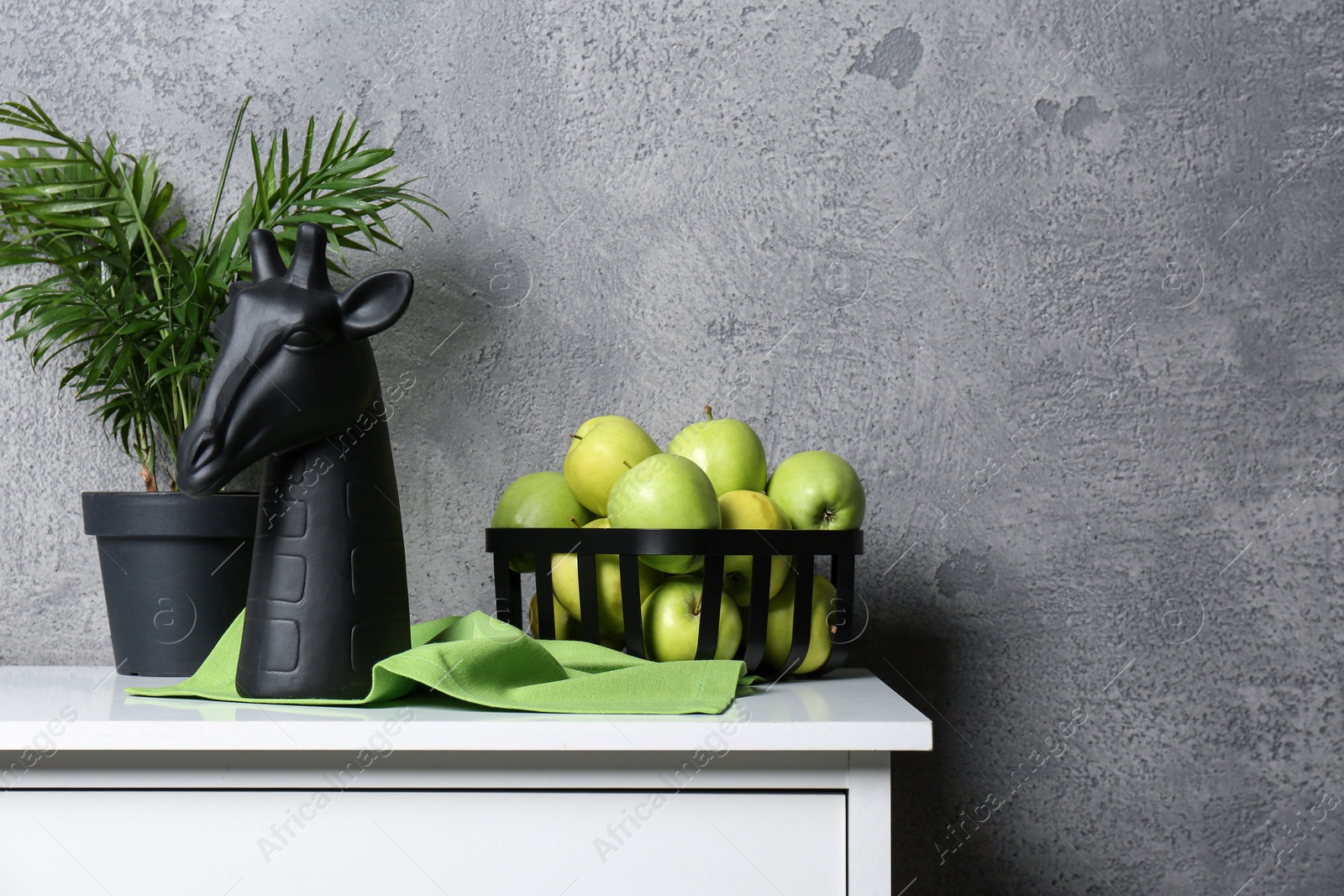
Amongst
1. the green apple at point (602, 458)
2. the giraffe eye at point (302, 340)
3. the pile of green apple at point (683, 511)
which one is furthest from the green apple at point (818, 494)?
the giraffe eye at point (302, 340)

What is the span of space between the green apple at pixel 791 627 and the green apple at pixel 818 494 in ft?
0.16

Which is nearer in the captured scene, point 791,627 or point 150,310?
point 791,627

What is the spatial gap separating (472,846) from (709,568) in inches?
9.3

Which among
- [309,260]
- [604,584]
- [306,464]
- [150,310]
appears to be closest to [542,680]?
[604,584]

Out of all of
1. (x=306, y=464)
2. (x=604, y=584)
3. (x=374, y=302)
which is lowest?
(x=604, y=584)

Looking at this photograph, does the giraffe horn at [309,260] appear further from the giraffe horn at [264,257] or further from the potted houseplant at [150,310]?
the potted houseplant at [150,310]

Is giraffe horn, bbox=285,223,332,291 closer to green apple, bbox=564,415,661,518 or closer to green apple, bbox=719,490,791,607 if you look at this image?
green apple, bbox=564,415,661,518

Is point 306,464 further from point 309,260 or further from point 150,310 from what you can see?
point 150,310

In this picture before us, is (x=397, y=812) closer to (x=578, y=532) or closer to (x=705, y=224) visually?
(x=578, y=532)

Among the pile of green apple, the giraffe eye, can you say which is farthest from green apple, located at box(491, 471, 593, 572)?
the giraffe eye

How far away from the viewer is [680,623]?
2.29ft

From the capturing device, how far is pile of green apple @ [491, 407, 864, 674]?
2.21 feet

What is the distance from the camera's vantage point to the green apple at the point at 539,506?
0.76m

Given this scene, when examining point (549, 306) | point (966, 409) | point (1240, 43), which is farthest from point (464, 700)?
point (1240, 43)
